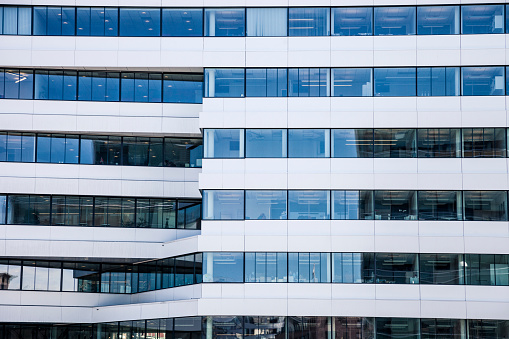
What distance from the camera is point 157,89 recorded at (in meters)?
44.5

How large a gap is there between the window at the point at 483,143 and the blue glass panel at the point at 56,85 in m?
22.9

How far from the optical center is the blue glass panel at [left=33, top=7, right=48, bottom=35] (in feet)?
144

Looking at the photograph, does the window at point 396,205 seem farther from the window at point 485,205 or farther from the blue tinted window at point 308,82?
the blue tinted window at point 308,82

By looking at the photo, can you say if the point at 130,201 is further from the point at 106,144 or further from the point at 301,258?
the point at 301,258

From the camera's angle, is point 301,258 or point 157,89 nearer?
point 301,258

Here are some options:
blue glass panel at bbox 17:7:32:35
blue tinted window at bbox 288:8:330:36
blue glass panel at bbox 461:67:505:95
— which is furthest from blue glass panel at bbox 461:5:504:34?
blue glass panel at bbox 17:7:32:35

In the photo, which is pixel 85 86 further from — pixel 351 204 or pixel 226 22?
pixel 351 204

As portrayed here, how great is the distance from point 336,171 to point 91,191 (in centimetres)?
1407

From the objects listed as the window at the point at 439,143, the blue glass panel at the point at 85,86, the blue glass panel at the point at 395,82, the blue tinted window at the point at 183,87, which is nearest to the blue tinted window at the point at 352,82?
the blue glass panel at the point at 395,82

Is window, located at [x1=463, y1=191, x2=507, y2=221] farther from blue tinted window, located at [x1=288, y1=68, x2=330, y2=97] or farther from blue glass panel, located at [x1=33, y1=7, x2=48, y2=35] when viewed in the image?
blue glass panel, located at [x1=33, y1=7, x2=48, y2=35]

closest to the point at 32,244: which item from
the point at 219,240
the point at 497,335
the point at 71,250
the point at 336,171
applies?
the point at 71,250

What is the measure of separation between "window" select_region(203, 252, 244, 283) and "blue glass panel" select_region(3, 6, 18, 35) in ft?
56.4

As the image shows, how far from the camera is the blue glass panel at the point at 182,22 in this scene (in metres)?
43.2

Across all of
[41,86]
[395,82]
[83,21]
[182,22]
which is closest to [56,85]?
[41,86]
